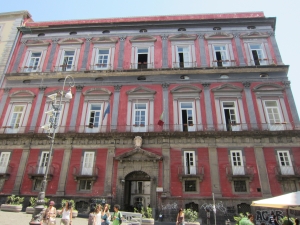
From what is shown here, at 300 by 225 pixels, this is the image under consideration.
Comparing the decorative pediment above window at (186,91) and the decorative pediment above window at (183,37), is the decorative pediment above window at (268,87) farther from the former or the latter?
the decorative pediment above window at (183,37)

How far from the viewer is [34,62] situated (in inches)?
925

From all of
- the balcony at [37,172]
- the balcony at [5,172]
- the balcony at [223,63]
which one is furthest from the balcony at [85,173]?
the balcony at [223,63]

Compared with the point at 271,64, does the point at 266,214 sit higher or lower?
lower

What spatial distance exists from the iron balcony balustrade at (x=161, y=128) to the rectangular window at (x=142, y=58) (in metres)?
6.38

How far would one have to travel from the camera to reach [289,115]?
61.6 feet

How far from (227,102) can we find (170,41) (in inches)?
338

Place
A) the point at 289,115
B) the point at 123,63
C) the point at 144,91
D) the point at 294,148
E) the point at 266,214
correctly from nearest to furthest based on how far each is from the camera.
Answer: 1. the point at 266,214
2. the point at 294,148
3. the point at 289,115
4. the point at 144,91
5. the point at 123,63

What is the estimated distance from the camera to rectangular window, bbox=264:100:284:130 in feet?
60.4

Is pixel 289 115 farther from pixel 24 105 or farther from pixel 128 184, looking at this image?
pixel 24 105

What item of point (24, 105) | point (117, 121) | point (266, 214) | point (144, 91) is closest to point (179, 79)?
point (144, 91)

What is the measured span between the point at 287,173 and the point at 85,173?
48.2 feet

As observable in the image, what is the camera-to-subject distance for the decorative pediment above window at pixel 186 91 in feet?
66.6

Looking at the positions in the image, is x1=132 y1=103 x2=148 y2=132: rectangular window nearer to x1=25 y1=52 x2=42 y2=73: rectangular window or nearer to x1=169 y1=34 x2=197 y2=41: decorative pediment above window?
x1=169 y1=34 x2=197 y2=41: decorative pediment above window

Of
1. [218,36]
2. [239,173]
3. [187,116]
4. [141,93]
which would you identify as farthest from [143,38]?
[239,173]
